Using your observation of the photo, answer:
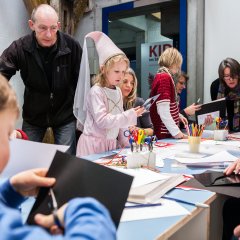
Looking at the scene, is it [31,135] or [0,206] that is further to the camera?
[31,135]

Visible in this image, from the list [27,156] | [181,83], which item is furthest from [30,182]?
[181,83]

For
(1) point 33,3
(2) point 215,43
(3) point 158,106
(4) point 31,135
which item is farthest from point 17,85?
(2) point 215,43

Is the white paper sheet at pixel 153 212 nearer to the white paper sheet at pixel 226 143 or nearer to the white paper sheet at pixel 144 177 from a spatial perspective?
the white paper sheet at pixel 144 177

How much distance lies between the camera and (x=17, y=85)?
11.5 ft

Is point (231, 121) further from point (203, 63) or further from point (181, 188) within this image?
point (181, 188)

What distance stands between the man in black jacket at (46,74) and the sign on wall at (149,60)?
2704mm

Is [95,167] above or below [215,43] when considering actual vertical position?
below

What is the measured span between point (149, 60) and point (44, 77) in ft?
9.57

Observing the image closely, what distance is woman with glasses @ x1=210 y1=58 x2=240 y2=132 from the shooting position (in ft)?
8.76

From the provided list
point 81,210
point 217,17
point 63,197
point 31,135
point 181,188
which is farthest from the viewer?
point 217,17

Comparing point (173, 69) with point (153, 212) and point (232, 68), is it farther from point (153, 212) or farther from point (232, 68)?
point (153, 212)

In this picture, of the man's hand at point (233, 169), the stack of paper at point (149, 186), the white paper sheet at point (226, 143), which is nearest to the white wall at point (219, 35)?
the white paper sheet at point (226, 143)

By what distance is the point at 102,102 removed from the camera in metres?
1.82

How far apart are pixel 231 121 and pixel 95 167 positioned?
2.26m
